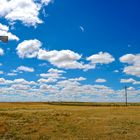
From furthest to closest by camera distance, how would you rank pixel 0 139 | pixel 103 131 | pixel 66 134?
pixel 103 131 < pixel 66 134 < pixel 0 139

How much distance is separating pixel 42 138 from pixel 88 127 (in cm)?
804

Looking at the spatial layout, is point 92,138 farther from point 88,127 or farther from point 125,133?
point 88,127

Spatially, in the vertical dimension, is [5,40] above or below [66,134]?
above

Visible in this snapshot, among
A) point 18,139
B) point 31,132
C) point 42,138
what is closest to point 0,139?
point 18,139

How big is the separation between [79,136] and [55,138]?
6.66ft

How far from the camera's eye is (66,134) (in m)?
28.1

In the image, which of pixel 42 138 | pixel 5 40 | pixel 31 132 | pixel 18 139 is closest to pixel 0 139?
pixel 18 139

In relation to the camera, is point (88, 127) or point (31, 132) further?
point (88, 127)

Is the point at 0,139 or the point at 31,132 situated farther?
the point at 31,132

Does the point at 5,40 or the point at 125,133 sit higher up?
the point at 5,40

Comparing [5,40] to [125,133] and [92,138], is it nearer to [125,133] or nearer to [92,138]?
[92,138]

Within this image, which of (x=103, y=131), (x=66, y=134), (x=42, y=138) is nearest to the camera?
(x=42, y=138)

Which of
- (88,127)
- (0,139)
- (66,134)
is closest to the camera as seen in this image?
(0,139)

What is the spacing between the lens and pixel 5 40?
19594 millimetres
